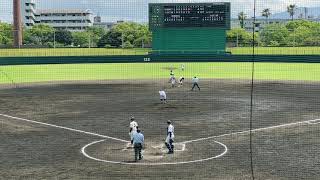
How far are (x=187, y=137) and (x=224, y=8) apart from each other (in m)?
37.5

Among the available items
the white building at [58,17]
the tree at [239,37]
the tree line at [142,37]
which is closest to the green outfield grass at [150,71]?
the tree line at [142,37]

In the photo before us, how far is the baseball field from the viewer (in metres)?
15.2

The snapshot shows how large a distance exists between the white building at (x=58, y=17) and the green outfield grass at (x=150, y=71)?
73.9m

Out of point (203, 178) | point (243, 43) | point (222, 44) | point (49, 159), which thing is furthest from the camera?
point (243, 43)

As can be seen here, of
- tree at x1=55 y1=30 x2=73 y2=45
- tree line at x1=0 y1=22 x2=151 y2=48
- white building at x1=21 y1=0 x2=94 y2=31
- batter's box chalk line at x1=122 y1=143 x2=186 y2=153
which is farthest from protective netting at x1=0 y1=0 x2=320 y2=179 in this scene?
white building at x1=21 y1=0 x2=94 y2=31

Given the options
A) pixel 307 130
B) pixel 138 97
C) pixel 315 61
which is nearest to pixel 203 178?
pixel 307 130

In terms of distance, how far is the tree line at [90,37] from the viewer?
77.2m

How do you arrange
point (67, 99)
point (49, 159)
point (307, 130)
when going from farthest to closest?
point (67, 99) → point (307, 130) → point (49, 159)

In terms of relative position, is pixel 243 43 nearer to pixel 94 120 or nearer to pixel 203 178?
pixel 94 120

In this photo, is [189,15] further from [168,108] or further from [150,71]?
[168,108]

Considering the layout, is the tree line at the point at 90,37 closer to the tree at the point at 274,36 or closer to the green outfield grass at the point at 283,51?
the green outfield grass at the point at 283,51

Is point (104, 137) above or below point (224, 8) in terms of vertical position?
below

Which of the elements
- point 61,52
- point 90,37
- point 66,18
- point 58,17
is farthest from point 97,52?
point 58,17

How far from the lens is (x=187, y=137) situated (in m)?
20.0
